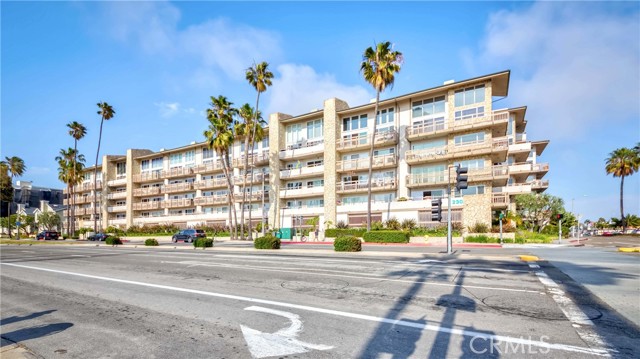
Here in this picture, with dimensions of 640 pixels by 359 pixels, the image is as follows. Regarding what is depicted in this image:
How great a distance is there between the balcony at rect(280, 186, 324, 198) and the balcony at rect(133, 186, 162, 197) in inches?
1149

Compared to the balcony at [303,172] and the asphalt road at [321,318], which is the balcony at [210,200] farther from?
the asphalt road at [321,318]

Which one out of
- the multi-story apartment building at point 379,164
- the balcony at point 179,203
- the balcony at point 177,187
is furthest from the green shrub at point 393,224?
the balcony at point 177,187

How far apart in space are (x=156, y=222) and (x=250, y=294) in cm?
6353

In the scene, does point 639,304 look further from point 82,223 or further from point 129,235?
point 82,223

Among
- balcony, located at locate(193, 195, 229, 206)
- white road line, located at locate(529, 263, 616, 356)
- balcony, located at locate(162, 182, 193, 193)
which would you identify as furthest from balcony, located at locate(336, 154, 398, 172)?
white road line, located at locate(529, 263, 616, 356)

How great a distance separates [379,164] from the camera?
1654 inches

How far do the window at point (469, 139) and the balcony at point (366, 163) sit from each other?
276 inches

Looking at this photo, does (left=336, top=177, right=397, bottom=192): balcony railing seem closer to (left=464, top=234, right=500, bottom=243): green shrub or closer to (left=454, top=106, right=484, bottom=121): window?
(left=454, top=106, right=484, bottom=121): window

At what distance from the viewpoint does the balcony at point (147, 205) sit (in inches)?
2533

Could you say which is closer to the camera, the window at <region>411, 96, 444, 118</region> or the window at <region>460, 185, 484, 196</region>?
the window at <region>460, 185, 484, 196</region>

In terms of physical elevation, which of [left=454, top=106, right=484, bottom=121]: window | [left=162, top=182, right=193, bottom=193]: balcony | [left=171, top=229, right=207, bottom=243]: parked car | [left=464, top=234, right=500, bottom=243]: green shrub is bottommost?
[left=171, top=229, right=207, bottom=243]: parked car

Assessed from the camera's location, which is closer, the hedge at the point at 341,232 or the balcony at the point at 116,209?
the hedge at the point at 341,232

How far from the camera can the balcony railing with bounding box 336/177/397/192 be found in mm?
41406

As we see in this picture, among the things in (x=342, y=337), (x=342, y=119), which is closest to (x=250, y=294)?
(x=342, y=337)
